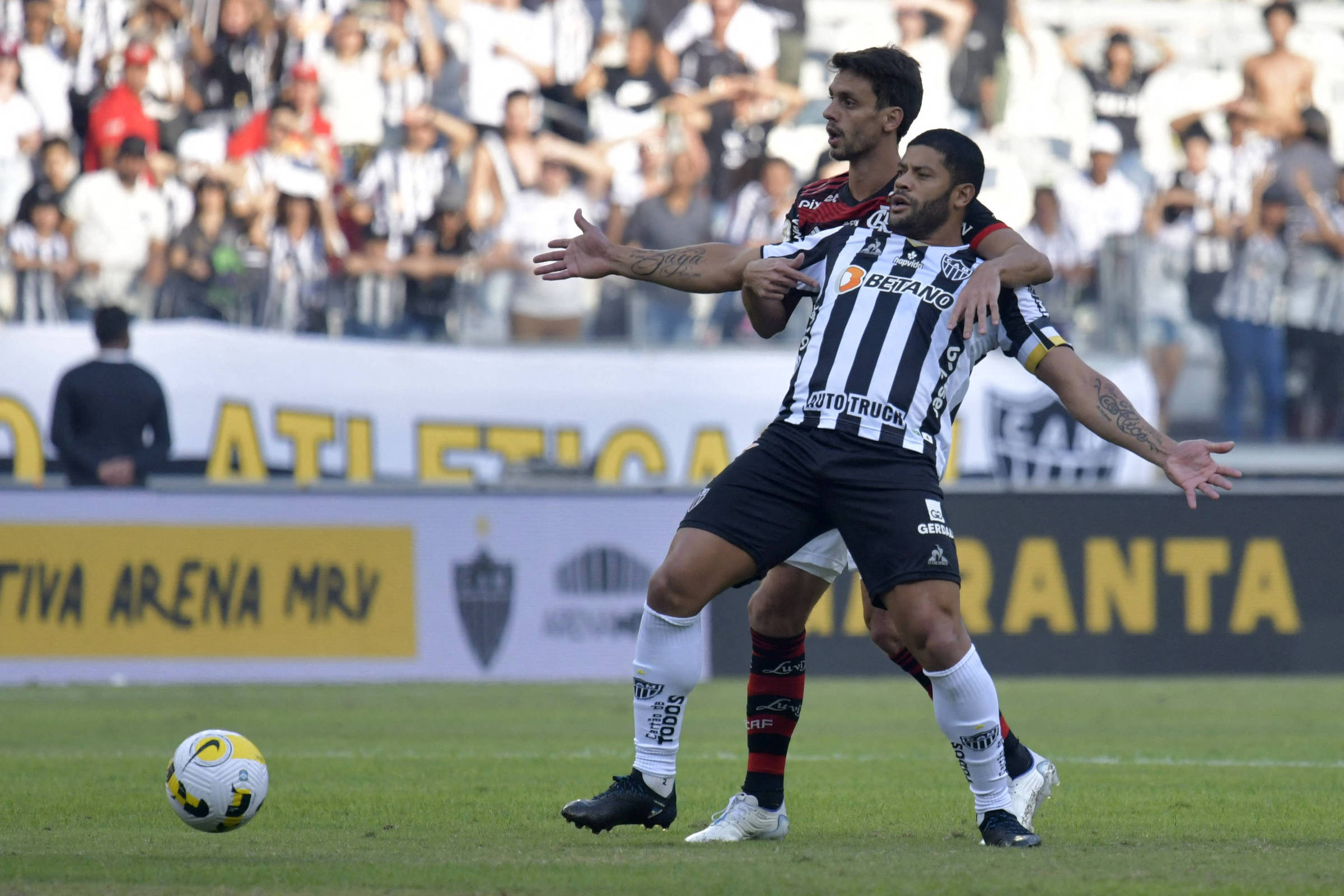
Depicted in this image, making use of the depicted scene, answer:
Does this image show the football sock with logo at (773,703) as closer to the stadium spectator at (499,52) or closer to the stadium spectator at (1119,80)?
the stadium spectator at (499,52)

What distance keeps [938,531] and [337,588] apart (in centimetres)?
756

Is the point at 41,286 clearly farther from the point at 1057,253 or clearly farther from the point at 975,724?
the point at 975,724

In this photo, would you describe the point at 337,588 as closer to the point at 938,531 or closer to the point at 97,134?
the point at 97,134

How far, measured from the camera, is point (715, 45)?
56.1 feet

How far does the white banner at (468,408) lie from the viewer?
13516 millimetres

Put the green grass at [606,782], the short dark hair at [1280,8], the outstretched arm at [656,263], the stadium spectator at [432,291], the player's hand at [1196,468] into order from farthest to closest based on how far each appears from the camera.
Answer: the short dark hair at [1280,8], the stadium spectator at [432,291], the outstretched arm at [656,263], the player's hand at [1196,468], the green grass at [606,782]

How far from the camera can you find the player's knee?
17.9ft

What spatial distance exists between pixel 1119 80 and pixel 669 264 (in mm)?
12869

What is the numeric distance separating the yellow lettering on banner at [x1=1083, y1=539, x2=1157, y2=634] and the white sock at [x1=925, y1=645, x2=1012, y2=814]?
769 centimetres

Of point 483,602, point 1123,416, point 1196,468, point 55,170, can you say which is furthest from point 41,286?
point 1196,468

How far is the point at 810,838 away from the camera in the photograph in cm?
562

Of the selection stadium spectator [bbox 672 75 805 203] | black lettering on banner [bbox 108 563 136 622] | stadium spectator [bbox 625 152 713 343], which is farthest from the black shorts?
stadium spectator [bbox 672 75 805 203]

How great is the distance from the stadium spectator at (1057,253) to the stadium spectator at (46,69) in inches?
331

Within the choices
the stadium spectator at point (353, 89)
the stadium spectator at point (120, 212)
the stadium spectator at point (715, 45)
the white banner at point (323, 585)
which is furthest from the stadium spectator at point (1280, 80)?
the stadium spectator at point (120, 212)
